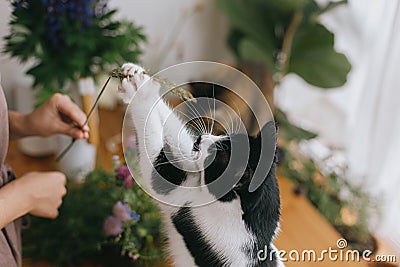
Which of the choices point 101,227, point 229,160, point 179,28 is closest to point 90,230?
point 101,227

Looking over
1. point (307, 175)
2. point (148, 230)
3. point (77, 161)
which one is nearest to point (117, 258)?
point (148, 230)

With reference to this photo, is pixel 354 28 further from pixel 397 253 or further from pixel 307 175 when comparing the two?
pixel 397 253

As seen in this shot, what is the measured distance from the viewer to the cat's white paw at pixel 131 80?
54 cm

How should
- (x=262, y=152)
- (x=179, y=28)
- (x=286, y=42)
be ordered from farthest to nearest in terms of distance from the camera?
(x=179, y=28) → (x=286, y=42) → (x=262, y=152)

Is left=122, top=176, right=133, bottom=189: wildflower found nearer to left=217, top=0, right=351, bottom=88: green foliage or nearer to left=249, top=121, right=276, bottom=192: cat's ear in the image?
left=249, top=121, right=276, bottom=192: cat's ear

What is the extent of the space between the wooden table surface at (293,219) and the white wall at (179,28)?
0.28 meters

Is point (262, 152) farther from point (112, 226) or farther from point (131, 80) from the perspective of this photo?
point (112, 226)

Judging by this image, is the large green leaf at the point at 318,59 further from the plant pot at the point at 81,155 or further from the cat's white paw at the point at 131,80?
the cat's white paw at the point at 131,80

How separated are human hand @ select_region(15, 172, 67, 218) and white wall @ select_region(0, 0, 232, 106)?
Result: 666 mm

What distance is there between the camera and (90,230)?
2.78ft

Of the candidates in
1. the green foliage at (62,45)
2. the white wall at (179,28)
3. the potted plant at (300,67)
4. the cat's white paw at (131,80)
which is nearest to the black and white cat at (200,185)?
the cat's white paw at (131,80)

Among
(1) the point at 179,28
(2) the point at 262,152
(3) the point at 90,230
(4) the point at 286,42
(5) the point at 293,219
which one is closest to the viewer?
(2) the point at 262,152

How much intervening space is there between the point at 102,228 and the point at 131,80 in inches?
15.1

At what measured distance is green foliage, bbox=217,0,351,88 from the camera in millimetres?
1120
